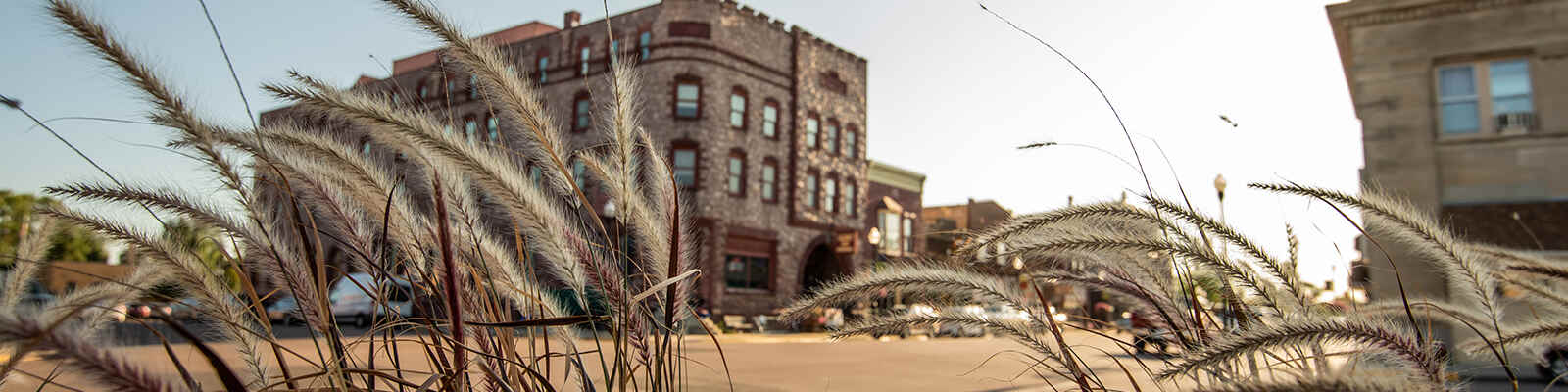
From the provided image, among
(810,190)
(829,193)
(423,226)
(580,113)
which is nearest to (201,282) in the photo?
(423,226)

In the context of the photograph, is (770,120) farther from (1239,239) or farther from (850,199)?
(1239,239)

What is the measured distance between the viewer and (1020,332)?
218cm

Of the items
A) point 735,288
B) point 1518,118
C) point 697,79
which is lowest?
point 735,288

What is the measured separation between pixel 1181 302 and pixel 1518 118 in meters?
16.7

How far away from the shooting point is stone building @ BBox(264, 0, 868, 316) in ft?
104

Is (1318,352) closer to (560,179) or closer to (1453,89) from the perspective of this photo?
(560,179)

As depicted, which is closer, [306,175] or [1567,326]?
[306,175]

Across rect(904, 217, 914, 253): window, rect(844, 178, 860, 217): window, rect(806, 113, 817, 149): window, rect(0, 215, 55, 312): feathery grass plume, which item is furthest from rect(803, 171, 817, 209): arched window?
rect(0, 215, 55, 312): feathery grass plume

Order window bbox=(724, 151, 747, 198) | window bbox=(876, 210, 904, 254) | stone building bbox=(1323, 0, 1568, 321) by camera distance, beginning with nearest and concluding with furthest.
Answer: stone building bbox=(1323, 0, 1568, 321), window bbox=(724, 151, 747, 198), window bbox=(876, 210, 904, 254)

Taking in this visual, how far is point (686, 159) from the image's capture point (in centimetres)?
3192

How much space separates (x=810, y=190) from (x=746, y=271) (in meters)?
4.64

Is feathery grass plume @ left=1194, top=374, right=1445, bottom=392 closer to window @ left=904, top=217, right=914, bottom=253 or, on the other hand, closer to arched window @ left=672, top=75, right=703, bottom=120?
arched window @ left=672, top=75, right=703, bottom=120

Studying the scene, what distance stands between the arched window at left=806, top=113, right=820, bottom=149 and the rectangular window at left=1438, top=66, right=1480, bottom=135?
22.1 m

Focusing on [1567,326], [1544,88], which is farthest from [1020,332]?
[1544,88]
